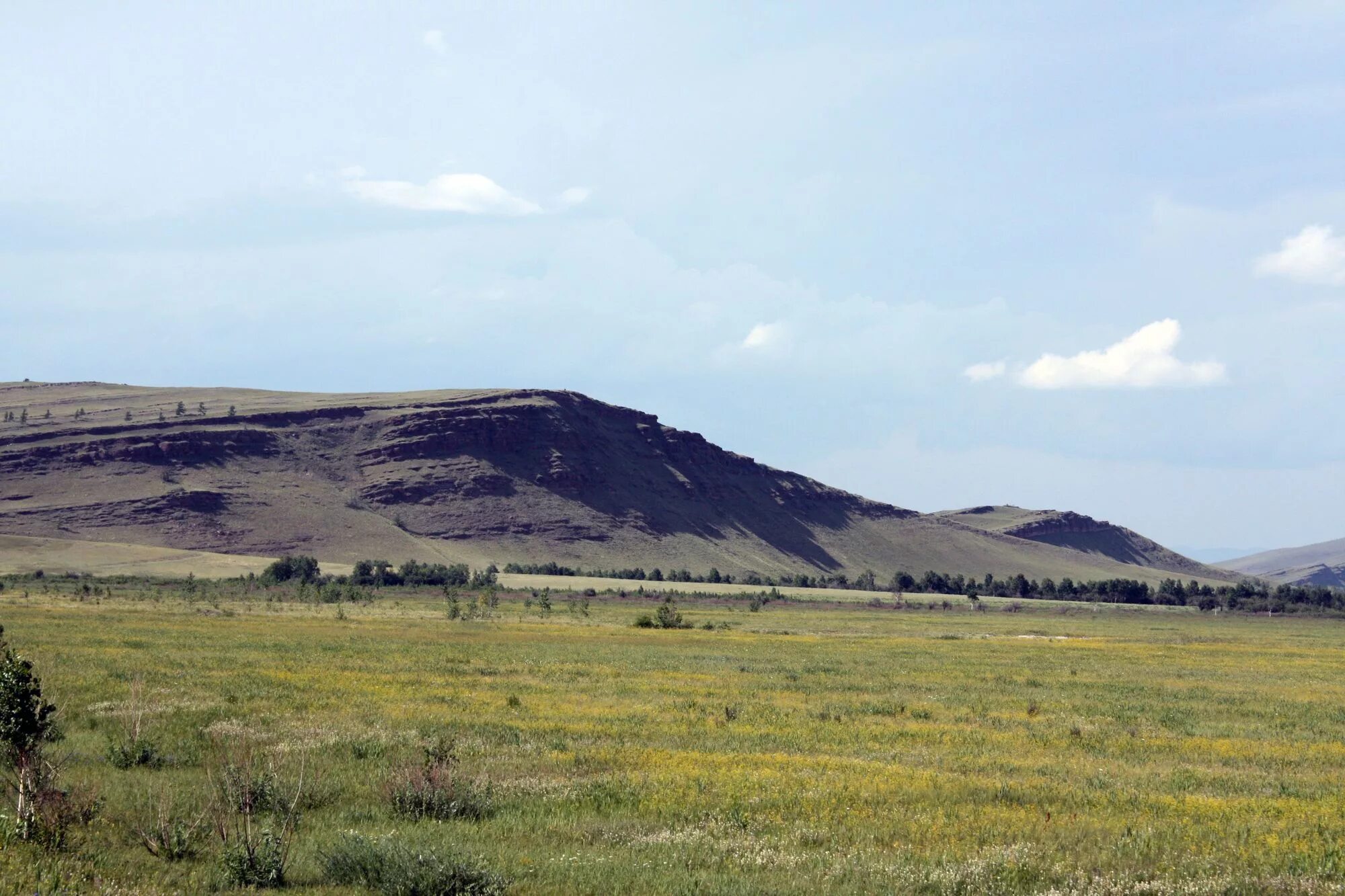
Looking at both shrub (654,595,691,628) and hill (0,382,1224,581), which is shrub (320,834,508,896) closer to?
shrub (654,595,691,628)

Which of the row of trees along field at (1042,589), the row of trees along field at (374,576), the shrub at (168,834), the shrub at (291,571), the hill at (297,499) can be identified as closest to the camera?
the shrub at (168,834)

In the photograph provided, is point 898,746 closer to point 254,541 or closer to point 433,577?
point 433,577

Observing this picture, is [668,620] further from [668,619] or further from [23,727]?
[23,727]

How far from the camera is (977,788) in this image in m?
17.0

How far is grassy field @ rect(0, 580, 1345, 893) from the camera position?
12.1 m

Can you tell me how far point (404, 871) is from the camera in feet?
35.3

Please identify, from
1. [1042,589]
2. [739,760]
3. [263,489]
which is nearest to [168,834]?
[739,760]

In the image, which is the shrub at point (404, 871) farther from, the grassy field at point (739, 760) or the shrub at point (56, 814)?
the shrub at point (56, 814)

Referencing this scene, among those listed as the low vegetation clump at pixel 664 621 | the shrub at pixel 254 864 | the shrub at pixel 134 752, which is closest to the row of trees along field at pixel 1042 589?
the low vegetation clump at pixel 664 621

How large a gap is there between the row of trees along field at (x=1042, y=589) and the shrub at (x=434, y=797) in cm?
13770

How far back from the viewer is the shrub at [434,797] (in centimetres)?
1448

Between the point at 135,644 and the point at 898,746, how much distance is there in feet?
96.8

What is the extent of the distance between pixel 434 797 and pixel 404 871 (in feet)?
12.7

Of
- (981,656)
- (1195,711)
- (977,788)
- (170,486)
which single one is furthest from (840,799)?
(170,486)
